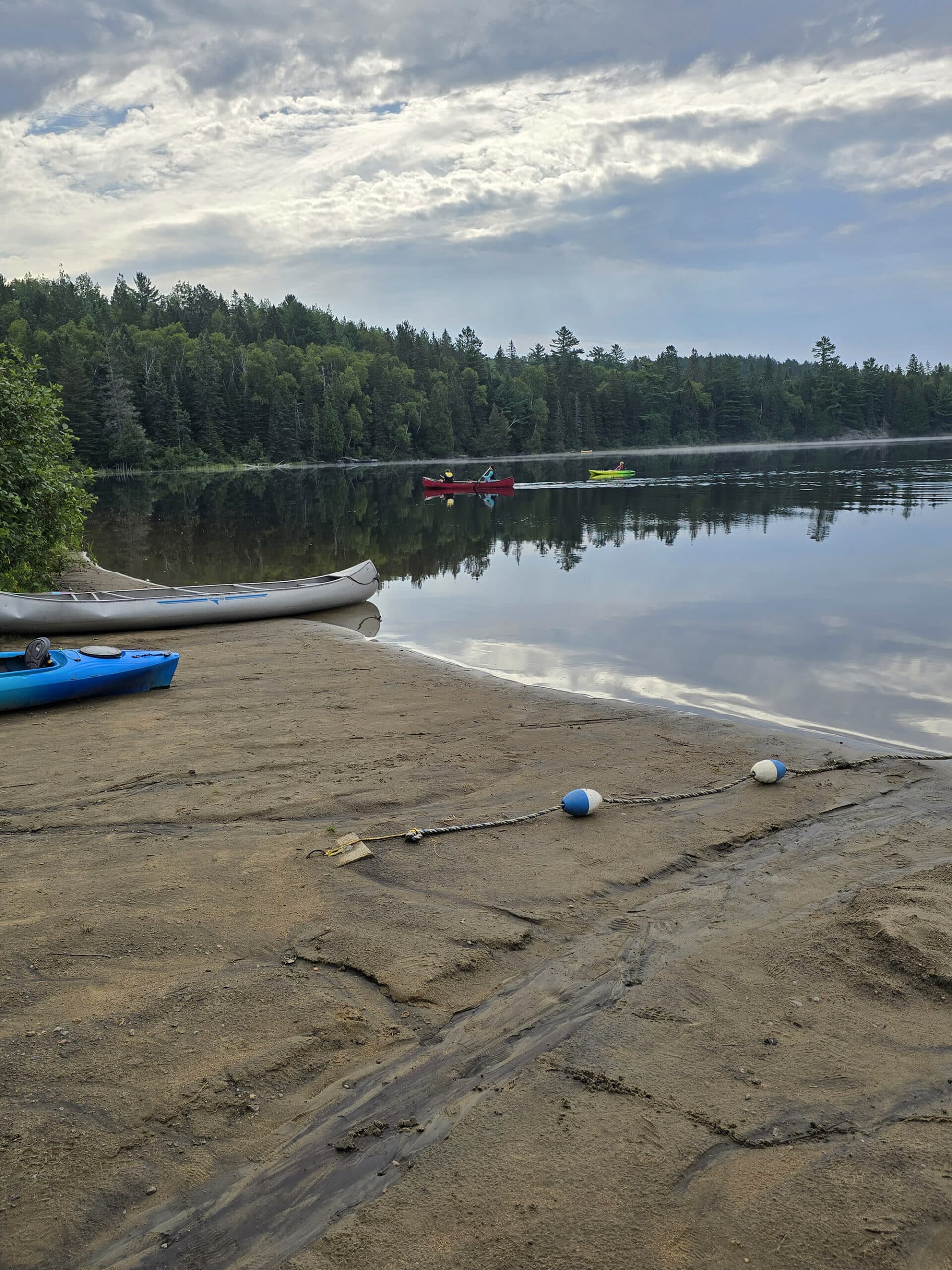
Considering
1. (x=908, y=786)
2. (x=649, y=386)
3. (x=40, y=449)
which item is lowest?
(x=908, y=786)

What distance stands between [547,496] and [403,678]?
44700 millimetres

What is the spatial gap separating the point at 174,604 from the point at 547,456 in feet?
412

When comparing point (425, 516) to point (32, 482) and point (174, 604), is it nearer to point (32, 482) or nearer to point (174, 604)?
point (174, 604)

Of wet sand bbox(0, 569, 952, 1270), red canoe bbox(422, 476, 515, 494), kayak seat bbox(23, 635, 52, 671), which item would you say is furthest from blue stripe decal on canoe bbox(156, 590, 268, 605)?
red canoe bbox(422, 476, 515, 494)

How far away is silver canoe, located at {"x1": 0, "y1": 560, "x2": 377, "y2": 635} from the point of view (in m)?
15.9

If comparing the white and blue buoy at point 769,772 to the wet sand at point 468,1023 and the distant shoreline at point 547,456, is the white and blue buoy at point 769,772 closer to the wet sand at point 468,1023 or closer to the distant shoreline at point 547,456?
the wet sand at point 468,1023

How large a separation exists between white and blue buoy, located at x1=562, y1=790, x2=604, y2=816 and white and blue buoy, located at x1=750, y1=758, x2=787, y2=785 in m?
1.92

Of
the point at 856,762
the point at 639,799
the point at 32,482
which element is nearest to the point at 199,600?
the point at 32,482

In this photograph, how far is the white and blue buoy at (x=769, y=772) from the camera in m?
8.82

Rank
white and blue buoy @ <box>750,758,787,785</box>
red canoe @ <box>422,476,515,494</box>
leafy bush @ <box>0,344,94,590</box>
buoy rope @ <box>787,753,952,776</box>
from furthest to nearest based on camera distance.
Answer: red canoe @ <box>422,476,515,494</box> → leafy bush @ <box>0,344,94,590</box> → buoy rope @ <box>787,753,952,776</box> → white and blue buoy @ <box>750,758,787,785</box>

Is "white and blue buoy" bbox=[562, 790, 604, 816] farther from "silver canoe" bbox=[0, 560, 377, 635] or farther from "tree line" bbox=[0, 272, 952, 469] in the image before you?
"tree line" bbox=[0, 272, 952, 469]

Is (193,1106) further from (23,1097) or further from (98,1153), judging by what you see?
(23,1097)

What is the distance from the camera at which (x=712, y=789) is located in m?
8.70

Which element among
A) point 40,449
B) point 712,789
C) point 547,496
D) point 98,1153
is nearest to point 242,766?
point 712,789
